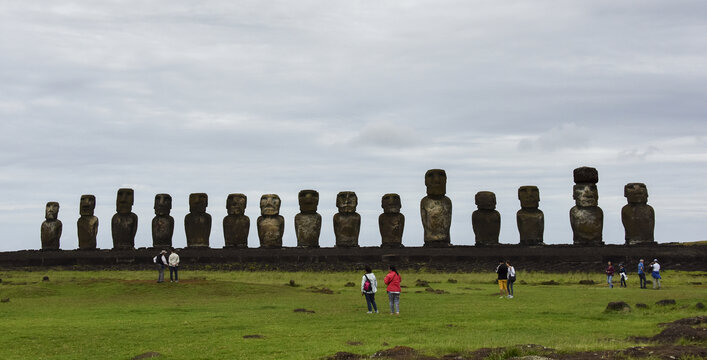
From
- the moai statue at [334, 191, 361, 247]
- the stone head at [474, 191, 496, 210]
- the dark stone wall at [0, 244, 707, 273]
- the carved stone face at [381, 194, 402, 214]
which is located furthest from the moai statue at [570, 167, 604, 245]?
the moai statue at [334, 191, 361, 247]

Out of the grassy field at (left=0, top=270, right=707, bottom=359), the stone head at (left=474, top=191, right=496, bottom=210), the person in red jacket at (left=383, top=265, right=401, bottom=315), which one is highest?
the stone head at (left=474, top=191, right=496, bottom=210)

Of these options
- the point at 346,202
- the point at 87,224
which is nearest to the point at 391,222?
the point at 346,202

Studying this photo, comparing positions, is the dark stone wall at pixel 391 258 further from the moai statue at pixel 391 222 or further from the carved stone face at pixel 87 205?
the carved stone face at pixel 87 205

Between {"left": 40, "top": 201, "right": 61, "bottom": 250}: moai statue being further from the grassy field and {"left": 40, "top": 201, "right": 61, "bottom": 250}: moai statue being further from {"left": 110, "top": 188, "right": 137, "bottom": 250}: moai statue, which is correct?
the grassy field

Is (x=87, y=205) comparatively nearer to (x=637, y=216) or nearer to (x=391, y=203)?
(x=391, y=203)

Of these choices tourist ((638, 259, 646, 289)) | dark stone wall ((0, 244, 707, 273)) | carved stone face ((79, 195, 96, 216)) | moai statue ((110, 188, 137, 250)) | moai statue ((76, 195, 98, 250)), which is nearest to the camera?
tourist ((638, 259, 646, 289))

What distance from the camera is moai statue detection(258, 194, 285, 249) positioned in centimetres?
3806

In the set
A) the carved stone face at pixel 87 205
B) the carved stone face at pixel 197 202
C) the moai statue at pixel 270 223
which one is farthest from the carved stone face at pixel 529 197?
the carved stone face at pixel 87 205

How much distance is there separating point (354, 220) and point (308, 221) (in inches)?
87.7

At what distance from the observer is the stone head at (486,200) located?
34.7 metres

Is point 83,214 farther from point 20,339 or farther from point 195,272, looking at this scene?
point 20,339

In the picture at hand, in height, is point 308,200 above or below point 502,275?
above

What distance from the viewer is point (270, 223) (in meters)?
38.2

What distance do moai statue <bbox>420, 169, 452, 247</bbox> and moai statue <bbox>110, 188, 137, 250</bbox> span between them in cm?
1449
